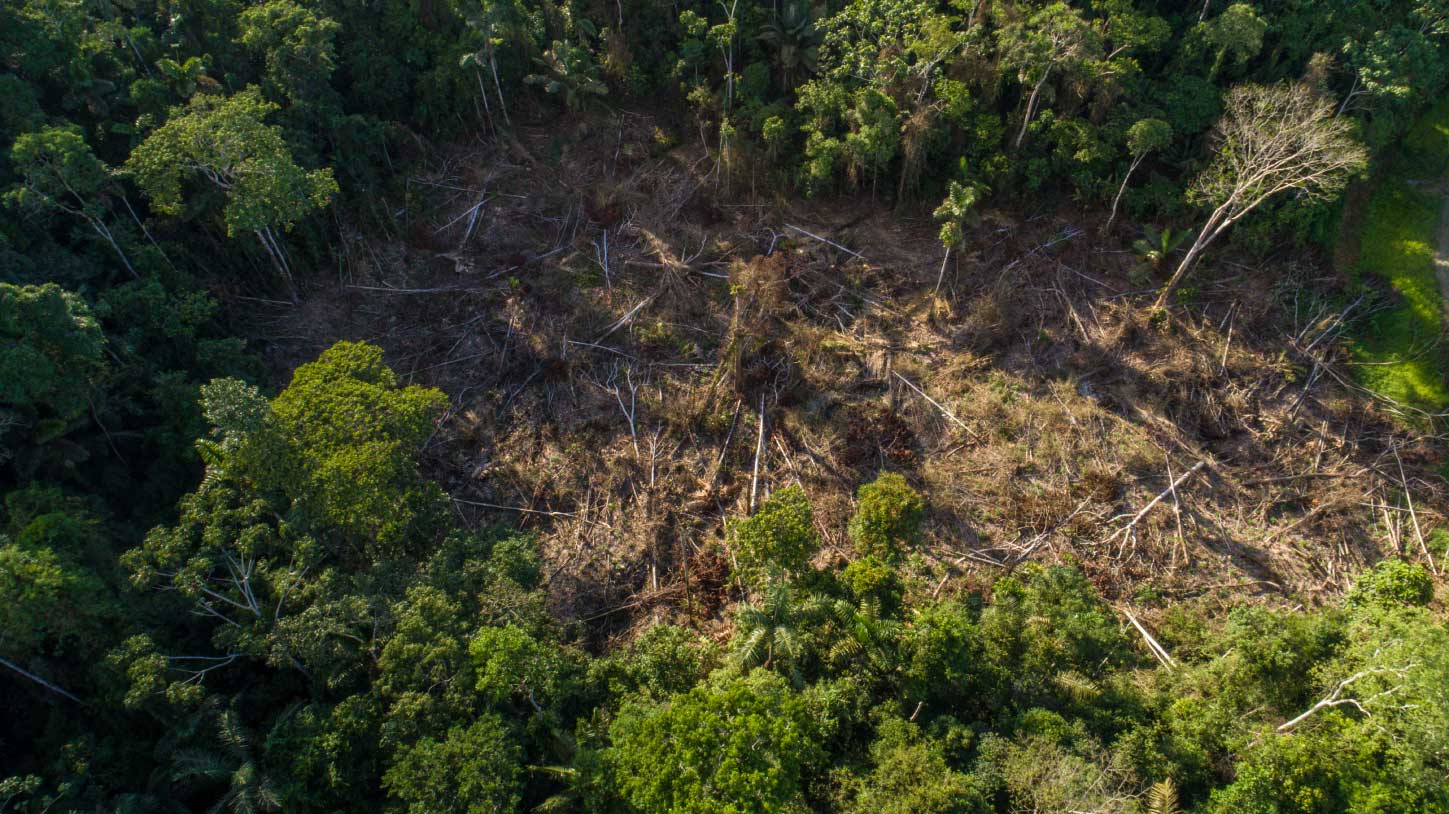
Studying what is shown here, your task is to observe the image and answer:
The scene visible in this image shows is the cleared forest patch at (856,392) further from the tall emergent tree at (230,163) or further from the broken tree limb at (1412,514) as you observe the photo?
the tall emergent tree at (230,163)


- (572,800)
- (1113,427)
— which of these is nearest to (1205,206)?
(1113,427)

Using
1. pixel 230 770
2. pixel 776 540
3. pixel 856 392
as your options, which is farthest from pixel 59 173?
pixel 856 392

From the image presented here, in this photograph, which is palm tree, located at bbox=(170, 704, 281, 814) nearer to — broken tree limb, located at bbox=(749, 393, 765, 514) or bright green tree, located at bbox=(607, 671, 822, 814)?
bright green tree, located at bbox=(607, 671, 822, 814)

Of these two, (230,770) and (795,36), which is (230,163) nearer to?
(230,770)

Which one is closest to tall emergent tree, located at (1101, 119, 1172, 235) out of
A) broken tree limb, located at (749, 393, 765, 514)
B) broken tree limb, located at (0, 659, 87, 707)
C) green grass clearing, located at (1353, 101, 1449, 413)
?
green grass clearing, located at (1353, 101, 1449, 413)

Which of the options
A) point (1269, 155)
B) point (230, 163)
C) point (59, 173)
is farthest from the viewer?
point (230, 163)

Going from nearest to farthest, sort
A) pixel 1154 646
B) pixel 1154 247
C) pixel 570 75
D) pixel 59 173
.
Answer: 1. pixel 1154 646
2. pixel 59 173
3. pixel 1154 247
4. pixel 570 75

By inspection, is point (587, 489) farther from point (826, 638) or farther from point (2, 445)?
point (2, 445)
